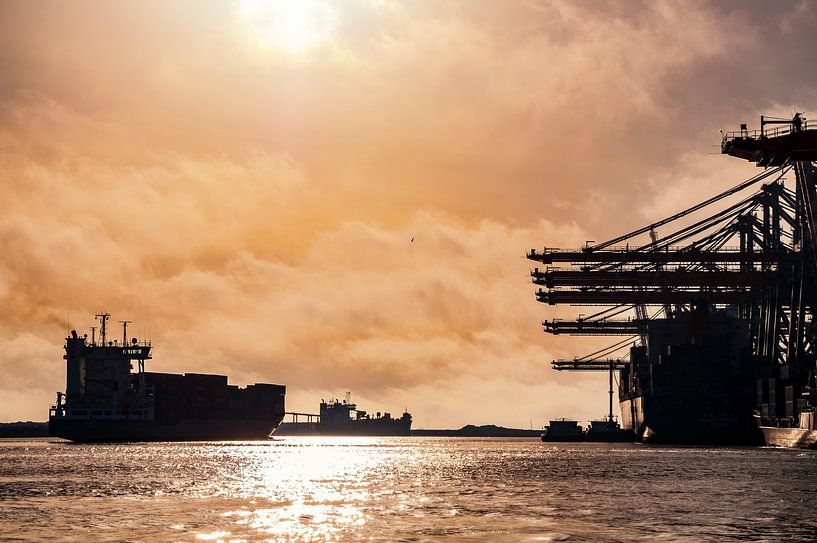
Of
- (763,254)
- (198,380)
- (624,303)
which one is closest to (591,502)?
(763,254)

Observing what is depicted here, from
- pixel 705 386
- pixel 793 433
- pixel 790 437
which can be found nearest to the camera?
pixel 793 433

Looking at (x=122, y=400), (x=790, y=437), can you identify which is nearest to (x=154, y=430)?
→ (x=122, y=400)

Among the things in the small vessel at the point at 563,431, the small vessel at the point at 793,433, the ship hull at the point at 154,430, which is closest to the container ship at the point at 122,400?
the ship hull at the point at 154,430

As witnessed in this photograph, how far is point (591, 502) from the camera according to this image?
141ft

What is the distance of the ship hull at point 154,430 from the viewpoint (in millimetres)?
152500

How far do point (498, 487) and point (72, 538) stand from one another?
2525 cm

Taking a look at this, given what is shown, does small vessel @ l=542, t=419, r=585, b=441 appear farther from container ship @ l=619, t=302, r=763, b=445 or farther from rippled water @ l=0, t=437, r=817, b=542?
rippled water @ l=0, t=437, r=817, b=542

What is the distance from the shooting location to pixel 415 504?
41.7 metres

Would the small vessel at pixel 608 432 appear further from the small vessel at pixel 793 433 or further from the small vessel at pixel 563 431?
the small vessel at pixel 793 433

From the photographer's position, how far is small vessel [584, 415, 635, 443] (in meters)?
167

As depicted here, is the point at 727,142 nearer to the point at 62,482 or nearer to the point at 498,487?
the point at 498,487

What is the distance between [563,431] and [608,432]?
10339 millimetres

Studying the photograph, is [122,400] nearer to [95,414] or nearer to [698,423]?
[95,414]

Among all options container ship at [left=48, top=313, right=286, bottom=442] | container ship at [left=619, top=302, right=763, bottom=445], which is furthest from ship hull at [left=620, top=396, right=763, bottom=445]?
container ship at [left=48, top=313, right=286, bottom=442]
